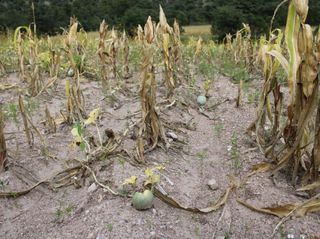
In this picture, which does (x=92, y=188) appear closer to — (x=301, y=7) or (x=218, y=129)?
(x=218, y=129)

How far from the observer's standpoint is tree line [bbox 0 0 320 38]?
2105 centimetres

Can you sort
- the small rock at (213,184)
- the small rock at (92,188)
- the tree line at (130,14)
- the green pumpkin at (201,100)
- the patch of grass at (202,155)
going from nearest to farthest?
1. the small rock at (92,188)
2. the small rock at (213,184)
3. the patch of grass at (202,155)
4. the green pumpkin at (201,100)
5. the tree line at (130,14)

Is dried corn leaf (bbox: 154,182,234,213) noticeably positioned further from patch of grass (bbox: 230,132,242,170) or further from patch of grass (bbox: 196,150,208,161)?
patch of grass (bbox: 196,150,208,161)

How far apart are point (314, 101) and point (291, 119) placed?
0.66ft

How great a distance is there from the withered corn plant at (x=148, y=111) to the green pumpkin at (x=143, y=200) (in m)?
0.52

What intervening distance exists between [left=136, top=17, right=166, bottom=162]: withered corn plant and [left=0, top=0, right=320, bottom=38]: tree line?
15579 mm

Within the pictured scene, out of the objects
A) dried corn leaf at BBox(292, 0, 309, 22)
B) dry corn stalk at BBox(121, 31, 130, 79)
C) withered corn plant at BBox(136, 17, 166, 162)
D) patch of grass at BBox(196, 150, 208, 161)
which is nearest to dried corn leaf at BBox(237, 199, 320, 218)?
patch of grass at BBox(196, 150, 208, 161)

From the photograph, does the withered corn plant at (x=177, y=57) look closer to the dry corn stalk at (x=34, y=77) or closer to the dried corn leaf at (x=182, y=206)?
the dry corn stalk at (x=34, y=77)

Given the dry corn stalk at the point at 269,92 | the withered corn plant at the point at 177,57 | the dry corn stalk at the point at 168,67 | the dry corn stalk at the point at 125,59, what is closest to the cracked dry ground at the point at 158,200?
the dry corn stalk at the point at 269,92

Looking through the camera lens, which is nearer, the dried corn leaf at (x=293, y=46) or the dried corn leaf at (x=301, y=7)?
the dried corn leaf at (x=301, y=7)

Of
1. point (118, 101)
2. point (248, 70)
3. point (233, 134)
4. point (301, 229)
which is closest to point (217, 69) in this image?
point (248, 70)

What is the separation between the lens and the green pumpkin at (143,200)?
7.59ft

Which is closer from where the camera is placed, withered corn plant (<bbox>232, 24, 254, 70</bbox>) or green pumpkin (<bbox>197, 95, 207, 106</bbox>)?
green pumpkin (<bbox>197, 95, 207, 106</bbox>)

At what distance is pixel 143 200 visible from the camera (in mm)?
2311
